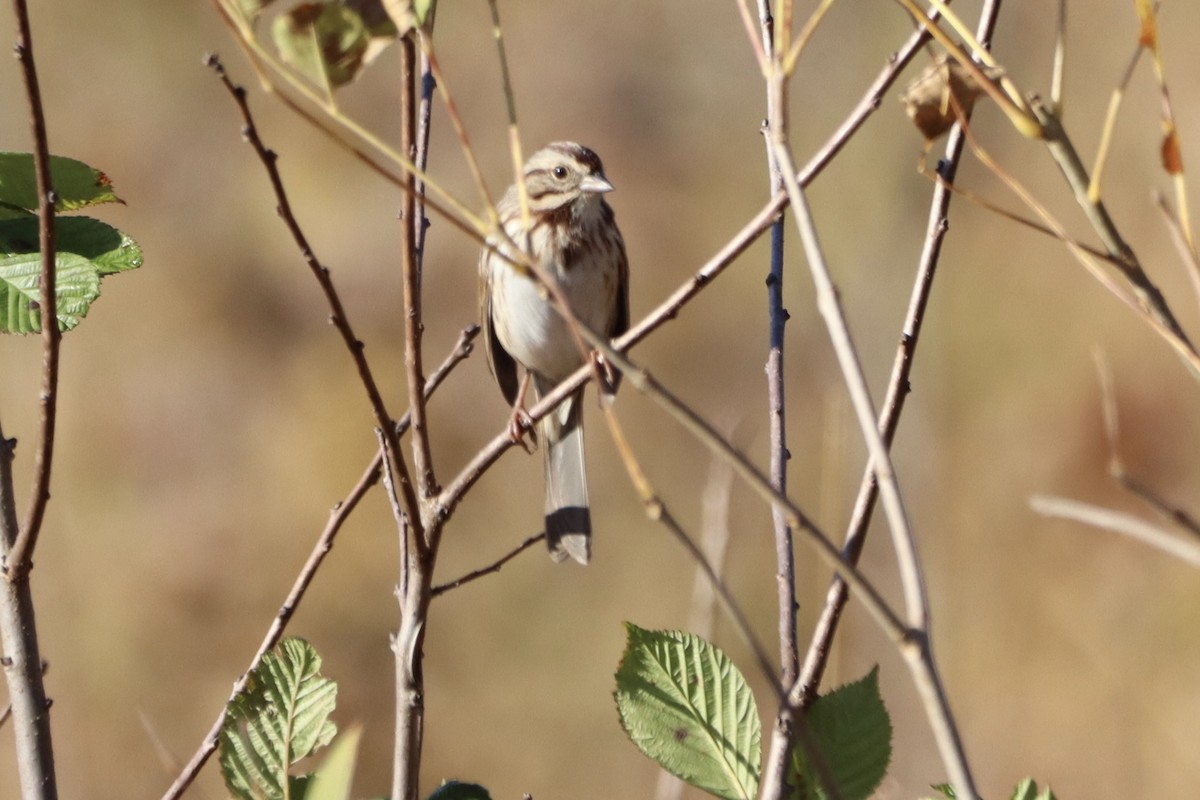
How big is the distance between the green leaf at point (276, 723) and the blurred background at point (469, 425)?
7631 mm

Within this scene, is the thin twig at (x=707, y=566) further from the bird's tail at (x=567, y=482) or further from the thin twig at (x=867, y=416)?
the bird's tail at (x=567, y=482)

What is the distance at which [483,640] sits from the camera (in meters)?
10.2

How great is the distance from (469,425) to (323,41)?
8049 mm

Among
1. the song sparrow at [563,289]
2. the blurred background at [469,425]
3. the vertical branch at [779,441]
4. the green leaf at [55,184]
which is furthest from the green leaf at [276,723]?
the blurred background at [469,425]

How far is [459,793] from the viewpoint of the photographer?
1.83m

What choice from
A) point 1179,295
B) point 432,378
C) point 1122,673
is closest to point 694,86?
point 1179,295

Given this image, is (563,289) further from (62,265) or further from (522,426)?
(62,265)

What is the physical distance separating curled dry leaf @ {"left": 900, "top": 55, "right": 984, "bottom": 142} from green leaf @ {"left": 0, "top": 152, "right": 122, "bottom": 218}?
1.09 m

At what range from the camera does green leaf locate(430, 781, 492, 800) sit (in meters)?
1.82

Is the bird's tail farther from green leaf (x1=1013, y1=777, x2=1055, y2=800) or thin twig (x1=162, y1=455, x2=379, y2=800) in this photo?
green leaf (x1=1013, y1=777, x2=1055, y2=800)

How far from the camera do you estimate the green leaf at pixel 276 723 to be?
1.72 metres

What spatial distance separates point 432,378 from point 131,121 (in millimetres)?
8643

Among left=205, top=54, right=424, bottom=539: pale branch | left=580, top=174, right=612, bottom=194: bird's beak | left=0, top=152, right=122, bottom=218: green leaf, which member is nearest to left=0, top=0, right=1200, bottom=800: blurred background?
left=580, top=174, right=612, bottom=194: bird's beak

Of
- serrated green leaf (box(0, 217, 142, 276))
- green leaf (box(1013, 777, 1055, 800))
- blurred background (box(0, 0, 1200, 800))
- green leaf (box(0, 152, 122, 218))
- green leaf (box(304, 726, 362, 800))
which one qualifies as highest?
blurred background (box(0, 0, 1200, 800))
